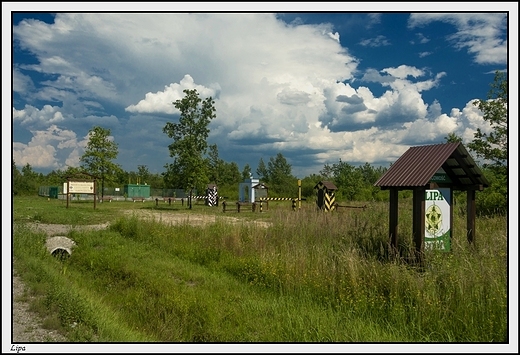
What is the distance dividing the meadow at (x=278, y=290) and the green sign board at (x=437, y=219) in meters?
0.34

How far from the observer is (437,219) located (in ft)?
27.4

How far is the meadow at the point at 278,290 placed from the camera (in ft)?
18.4

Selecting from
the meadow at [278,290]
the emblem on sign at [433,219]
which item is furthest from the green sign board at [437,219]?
the meadow at [278,290]

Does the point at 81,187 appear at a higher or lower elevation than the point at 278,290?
higher

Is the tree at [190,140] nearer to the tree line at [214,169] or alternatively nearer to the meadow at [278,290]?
the tree line at [214,169]

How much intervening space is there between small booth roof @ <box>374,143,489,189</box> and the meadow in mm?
1149

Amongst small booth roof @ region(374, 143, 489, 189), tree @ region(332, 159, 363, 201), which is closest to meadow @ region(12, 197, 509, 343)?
small booth roof @ region(374, 143, 489, 189)

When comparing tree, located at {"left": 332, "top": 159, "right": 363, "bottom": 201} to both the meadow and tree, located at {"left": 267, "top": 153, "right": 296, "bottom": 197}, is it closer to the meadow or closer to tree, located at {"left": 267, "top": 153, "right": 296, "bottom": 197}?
tree, located at {"left": 267, "top": 153, "right": 296, "bottom": 197}

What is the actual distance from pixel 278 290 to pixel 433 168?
350 cm

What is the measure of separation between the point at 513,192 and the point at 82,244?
389 inches

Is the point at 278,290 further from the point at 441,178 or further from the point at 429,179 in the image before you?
the point at 441,178

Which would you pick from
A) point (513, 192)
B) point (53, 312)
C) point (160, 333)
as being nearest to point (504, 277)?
point (513, 192)

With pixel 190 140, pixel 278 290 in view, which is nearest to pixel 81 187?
pixel 190 140

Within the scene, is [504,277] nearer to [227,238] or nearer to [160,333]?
[160,333]
